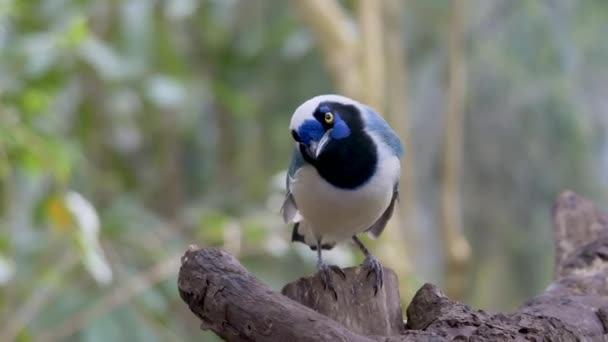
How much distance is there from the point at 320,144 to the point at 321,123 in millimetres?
39

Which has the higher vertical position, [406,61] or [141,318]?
[406,61]

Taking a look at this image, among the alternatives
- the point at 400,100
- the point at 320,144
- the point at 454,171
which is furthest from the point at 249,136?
the point at 320,144

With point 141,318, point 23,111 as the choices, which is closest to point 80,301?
point 141,318

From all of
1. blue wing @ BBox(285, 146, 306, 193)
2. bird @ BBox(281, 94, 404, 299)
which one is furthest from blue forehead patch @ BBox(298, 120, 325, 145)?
blue wing @ BBox(285, 146, 306, 193)

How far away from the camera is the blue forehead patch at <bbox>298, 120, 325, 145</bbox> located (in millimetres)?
1671

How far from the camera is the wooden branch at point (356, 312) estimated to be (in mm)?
1484

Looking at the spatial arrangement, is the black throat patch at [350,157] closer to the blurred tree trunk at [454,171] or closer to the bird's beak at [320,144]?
the bird's beak at [320,144]

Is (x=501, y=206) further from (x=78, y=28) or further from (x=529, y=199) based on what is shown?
(x=78, y=28)

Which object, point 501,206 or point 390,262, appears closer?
point 390,262

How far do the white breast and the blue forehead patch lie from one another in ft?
0.43

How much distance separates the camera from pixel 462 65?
4070 mm

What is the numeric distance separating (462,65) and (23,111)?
2027 mm

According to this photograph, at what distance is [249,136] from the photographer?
4.66 metres

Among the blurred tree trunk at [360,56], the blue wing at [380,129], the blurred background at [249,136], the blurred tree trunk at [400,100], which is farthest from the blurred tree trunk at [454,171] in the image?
the blue wing at [380,129]
